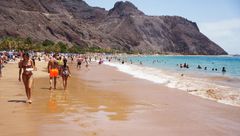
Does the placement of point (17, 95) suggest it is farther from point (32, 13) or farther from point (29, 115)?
point (32, 13)

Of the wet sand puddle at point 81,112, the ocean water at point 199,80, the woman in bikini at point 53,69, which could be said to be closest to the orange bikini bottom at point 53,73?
the woman in bikini at point 53,69

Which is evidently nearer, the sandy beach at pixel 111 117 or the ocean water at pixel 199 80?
the sandy beach at pixel 111 117

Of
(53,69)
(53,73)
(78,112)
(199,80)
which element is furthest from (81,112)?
(199,80)

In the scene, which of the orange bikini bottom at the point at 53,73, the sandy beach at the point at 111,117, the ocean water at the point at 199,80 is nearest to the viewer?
the sandy beach at the point at 111,117

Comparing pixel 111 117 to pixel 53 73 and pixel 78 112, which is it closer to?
pixel 78 112

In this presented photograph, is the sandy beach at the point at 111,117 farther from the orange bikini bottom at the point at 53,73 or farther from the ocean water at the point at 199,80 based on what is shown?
the ocean water at the point at 199,80

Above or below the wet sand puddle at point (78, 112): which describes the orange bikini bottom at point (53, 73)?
above

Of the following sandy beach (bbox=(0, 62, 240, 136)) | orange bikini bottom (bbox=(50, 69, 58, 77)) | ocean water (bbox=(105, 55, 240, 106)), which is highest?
orange bikini bottom (bbox=(50, 69, 58, 77))

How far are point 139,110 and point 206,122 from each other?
2.43m

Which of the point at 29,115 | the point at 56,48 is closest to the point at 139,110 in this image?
the point at 29,115

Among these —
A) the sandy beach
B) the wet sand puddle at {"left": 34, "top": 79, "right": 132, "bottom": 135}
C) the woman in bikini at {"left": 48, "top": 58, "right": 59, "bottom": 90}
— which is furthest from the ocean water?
the woman in bikini at {"left": 48, "top": 58, "right": 59, "bottom": 90}

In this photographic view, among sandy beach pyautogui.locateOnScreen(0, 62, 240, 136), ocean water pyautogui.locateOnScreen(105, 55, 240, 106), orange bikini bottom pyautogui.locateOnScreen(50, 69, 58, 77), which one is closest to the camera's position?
sandy beach pyautogui.locateOnScreen(0, 62, 240, 136)

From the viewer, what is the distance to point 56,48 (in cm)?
10756

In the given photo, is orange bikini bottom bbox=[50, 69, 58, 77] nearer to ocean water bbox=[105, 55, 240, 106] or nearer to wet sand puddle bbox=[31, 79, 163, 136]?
wet sand puddle bbox=[31, 79, 163, 136]
